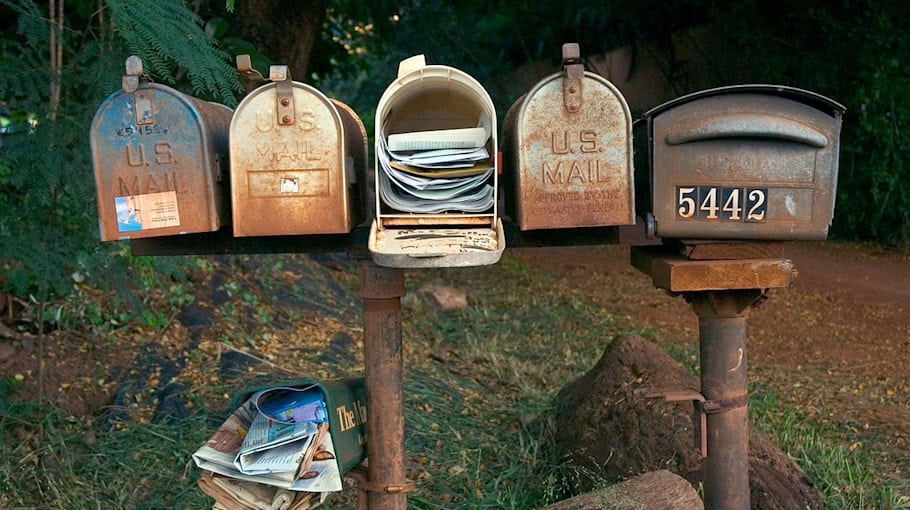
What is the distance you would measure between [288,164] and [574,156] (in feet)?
2.41

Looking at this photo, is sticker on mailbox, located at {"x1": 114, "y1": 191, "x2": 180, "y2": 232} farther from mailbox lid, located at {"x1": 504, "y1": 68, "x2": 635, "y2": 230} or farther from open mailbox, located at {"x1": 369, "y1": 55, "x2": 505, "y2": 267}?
mailbox lid, located at {"x1": 504, "y1": 68, "x2": 635, "y2": 230}

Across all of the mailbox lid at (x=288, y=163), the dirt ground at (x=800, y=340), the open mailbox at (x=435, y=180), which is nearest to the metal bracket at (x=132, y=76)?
the mailbox lid at (x=288, y=163)

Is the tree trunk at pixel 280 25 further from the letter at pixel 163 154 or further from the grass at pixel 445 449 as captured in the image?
the letter at pixel 163 154

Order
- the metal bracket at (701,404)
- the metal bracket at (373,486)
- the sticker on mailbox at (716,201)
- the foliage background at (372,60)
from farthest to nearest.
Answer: the foliage background at (372,60), the metal bracket at (701,404), the metal bracket at (373,486), the sticker on mailbox at (716,201)

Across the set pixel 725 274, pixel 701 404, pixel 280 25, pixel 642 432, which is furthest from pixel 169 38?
pixel 280 25

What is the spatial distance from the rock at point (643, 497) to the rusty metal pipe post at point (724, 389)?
0.48 ft

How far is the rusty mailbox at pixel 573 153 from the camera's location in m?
2.37

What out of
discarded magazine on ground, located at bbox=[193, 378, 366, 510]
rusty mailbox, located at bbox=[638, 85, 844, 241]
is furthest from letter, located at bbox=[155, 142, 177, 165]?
rusty mailbox, located at bbox=[638, 85, 844, 241]

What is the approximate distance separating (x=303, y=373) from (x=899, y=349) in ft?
11.8

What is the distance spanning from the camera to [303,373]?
451 centimetres

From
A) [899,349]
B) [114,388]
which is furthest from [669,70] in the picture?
[114,388]

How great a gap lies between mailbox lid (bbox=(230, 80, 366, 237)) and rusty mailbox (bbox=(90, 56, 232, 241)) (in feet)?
0.33

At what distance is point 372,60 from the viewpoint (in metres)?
14.9

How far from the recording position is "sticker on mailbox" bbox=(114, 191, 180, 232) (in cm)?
235
